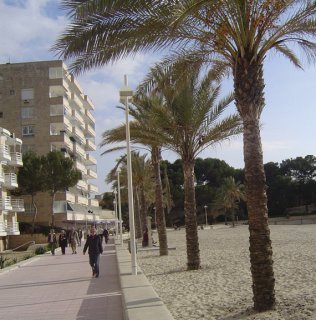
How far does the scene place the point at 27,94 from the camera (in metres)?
66.3

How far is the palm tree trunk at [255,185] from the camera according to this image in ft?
27.9

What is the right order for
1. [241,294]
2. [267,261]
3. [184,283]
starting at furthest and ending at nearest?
1. [184,283]
2. [241,294]
3. [267,261]

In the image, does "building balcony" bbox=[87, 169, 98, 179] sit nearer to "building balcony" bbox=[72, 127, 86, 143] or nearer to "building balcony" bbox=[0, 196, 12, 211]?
"building balcony" bbox=[72, 127, 86, 143]

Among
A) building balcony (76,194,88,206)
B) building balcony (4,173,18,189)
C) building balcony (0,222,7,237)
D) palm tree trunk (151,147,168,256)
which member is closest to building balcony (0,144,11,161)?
building balcony (4,173,18,189)

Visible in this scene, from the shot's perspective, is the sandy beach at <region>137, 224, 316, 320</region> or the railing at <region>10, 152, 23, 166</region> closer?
the sandy beach at <region>137, 224, 316, 320</region>

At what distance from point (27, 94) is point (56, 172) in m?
14.7

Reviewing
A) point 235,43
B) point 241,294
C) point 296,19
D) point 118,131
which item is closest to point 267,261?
point 241,294

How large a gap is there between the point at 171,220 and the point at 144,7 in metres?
93.4

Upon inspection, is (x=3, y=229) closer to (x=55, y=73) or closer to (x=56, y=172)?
(x=56, y=172)

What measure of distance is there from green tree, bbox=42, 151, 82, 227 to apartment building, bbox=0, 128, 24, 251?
4264 mm

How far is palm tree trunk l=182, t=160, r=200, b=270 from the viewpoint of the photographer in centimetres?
1661

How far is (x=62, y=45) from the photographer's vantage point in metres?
9.35

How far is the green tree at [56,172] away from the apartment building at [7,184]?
14.0 feet

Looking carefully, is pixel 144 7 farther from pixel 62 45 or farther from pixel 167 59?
pixel 167 59
